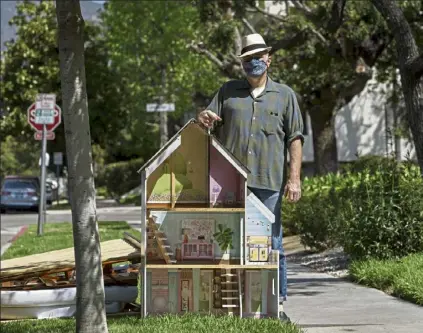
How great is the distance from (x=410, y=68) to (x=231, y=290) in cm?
461

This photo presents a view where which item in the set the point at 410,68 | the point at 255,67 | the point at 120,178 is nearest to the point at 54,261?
the point at 255,67

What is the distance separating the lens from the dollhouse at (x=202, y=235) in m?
7.32

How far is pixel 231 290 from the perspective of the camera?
291 inches

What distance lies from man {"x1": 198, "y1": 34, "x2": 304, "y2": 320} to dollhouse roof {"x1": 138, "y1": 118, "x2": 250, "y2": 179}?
0.98 feet

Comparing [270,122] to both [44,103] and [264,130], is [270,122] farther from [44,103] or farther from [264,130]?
[44,103]

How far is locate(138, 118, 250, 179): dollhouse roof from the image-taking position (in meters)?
7.23

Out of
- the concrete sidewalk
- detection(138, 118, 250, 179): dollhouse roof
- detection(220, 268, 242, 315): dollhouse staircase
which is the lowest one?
the concrete sidewalk

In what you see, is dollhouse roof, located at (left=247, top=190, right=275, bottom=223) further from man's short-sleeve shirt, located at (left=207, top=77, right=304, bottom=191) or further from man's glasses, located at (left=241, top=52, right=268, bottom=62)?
man's glasses, located at (left=241, top=52, right=268, bottom=62)

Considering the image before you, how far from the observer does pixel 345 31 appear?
23188 mm

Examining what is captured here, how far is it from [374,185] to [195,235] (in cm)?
430

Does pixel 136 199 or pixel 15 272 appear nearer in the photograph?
pixel 15 272

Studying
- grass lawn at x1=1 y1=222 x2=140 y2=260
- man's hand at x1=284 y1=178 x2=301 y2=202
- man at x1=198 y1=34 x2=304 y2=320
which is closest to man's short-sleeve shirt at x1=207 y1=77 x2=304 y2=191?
man at x1=198 y1=34 x2=304 y2=320

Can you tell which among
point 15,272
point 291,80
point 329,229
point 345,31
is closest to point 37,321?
point 15,272

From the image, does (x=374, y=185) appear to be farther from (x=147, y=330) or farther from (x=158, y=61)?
(x=158, y=61)
